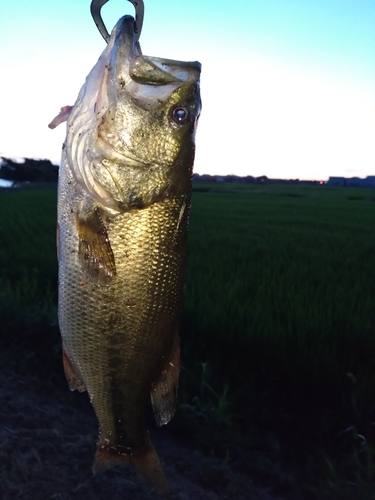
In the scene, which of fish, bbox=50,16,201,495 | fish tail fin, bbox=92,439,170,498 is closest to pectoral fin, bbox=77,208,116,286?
fish, bbox=50,16,201,495

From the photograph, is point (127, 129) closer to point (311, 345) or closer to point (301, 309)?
point (311, 345)

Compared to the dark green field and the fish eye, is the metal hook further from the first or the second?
the dark green field

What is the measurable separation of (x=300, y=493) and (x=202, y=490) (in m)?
0.56

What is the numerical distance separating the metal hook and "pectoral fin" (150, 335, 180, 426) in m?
0.78

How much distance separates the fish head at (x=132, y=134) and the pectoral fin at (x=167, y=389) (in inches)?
16.2

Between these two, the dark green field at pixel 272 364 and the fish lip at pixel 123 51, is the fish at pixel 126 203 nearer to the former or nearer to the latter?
the fish lip at pixel 123 51

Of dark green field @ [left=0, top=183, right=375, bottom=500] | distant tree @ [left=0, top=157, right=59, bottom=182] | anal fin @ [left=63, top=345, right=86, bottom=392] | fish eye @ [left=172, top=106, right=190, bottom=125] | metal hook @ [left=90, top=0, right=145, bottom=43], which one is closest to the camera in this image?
metal hook @ [left=90, top=0, right=145, bottom=43]

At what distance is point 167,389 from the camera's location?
1.53 metres

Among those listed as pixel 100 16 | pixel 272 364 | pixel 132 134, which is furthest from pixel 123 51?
pixel 272 364

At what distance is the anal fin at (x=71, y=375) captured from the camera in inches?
61.3

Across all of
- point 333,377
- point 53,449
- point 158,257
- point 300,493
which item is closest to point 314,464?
point 300,493

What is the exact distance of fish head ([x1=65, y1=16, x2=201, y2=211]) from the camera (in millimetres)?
1384

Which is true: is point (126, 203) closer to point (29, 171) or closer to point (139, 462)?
point (139, 462)

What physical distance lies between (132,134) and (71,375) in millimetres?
686
